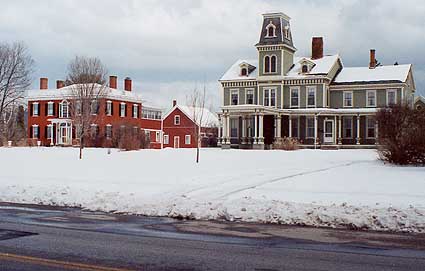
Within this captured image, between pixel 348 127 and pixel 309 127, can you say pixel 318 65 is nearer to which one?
pixel 309 127

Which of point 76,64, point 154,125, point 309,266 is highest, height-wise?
point 76,64

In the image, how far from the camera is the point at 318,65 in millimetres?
54031

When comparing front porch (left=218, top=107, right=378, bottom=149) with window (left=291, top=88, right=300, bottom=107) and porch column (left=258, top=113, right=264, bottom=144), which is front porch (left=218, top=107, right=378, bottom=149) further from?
window (left=291, top=88, right=300, bottom=107)

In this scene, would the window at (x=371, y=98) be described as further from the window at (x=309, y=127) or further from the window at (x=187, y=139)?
the window at (x=187, y=139)

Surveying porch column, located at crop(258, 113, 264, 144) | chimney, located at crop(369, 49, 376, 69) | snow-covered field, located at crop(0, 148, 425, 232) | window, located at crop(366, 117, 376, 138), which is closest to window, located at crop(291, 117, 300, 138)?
porch column, located at crop(258, 113, 264, 144)

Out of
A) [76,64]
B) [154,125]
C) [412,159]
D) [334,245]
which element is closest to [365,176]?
[412,159]

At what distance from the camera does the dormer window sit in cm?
5269

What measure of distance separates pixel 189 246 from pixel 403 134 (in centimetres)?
1840

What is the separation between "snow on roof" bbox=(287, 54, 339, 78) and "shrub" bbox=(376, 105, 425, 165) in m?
26.4

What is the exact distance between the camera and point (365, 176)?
68.6 feet

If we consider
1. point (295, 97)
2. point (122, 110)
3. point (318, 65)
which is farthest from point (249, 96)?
point (122, 110)

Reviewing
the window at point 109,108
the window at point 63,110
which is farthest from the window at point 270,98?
the window at point 63,110

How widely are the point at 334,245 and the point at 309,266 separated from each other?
1911mm

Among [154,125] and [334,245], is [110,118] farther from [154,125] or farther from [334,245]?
[334,245]
